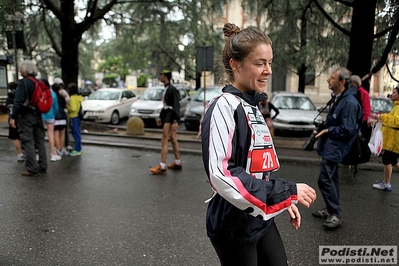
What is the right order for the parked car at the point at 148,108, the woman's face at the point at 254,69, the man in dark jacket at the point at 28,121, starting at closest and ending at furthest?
the woman's face at the point at 254,69, the man in dark jacket at the point at 28,121, the parked car at the point at 148,108

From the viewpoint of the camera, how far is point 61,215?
4.58 metres

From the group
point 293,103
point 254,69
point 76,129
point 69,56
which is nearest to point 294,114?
point 293,103

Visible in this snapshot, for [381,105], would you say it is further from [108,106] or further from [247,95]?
[247,95]

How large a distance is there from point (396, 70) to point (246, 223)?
28.9 feet

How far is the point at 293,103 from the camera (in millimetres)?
13445

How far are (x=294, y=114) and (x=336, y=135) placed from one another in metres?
8.48

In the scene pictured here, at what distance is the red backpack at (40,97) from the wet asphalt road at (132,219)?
1.23 meters

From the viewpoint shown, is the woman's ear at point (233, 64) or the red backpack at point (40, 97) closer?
the woman's ear at point (233, 64)

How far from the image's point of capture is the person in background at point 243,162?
5.23 feet

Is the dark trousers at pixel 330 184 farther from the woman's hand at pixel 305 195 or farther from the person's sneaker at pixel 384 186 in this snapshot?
the woman's hand at pixel 305 195

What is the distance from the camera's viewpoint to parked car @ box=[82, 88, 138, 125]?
14805 millimetres

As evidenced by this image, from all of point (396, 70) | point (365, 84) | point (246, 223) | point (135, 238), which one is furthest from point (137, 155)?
point (246, 223)

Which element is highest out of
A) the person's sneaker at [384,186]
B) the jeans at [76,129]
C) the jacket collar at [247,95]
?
the jacket collar at [247,95]

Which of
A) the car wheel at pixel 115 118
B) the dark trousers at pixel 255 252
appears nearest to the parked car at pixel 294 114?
the car wheel at pixel 115 118
